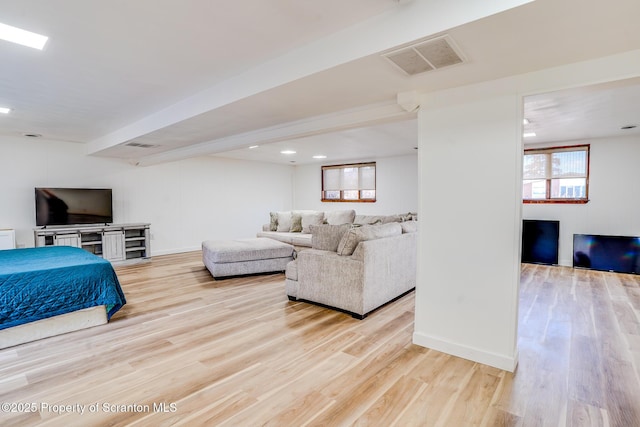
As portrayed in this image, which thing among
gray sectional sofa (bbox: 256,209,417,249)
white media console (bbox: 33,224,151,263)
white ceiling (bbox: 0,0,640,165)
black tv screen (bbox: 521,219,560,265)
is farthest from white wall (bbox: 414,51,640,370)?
white media console (bbox: 33,224,151,263)

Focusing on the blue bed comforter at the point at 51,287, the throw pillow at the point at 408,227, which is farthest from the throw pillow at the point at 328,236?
the blue bed comforter at the point at 51,287

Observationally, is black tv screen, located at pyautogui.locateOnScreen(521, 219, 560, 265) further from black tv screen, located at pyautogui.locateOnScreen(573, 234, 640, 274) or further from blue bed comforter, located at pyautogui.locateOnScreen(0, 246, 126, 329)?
blue bed comforter, located at pyautogui.locateOnScreen(0, 246, 126, 329)

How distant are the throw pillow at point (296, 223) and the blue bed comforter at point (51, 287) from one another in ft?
13.3

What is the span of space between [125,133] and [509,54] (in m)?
4.66

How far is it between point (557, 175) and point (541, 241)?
4.07ft

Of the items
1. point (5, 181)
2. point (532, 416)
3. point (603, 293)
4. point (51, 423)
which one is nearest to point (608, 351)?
point (532, 416)

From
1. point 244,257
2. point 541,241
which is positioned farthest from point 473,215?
point 541,241

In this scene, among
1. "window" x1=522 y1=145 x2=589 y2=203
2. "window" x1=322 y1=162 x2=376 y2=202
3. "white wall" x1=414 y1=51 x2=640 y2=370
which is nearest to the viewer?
"white wall" x1=414 y1=51 x2=640 y2=370

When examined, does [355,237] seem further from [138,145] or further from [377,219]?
[138,145]

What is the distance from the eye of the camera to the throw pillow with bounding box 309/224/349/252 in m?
3.72

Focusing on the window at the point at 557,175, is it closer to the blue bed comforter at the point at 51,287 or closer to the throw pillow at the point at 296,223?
the throw pillow at the point at 296,223

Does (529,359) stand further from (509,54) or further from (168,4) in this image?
(168,4)

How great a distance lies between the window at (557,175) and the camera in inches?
223

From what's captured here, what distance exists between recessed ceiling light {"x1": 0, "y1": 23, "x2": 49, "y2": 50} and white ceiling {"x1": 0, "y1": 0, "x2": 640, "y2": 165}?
68mm
